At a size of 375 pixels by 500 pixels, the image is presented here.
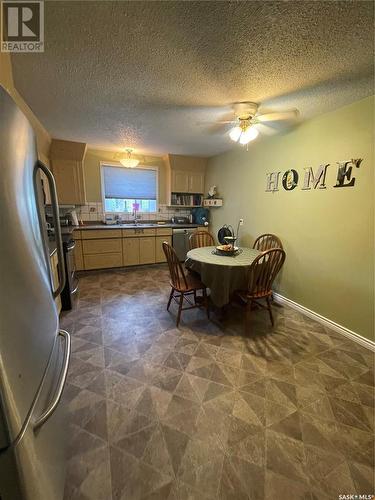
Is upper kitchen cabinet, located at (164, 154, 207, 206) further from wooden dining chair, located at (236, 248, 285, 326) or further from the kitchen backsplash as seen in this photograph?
wooden dining chair, located at (236, 248, 285, 326)

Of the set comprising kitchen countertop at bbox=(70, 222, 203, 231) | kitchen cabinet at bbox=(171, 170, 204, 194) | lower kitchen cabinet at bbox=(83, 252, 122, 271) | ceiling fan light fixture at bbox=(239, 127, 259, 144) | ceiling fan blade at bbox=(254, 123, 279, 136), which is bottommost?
lower kitchen cabinet at bbox=(83, 252, 122, 271)

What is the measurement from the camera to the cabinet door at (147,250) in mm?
4465

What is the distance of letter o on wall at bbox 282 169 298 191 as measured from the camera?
2.77m

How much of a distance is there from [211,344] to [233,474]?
3.50ft

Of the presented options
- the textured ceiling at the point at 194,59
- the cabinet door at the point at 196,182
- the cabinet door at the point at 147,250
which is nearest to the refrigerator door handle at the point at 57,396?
the textured ceiling at the point at 194,59

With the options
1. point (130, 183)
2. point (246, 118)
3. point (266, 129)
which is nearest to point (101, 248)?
point (130, 183)

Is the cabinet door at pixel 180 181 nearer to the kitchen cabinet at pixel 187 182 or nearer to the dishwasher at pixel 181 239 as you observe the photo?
the kitchen cabinet at pixel 187 182

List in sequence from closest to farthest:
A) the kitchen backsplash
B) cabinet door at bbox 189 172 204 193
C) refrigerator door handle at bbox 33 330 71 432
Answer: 1. refrigerator door handle at bbox 33 330 71 432
2. the kitchen backsplash
3. cabinet door at bbox 189 172 204 193

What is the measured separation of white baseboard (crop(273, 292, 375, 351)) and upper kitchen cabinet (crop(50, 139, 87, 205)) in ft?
12.8

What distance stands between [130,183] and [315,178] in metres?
3.60

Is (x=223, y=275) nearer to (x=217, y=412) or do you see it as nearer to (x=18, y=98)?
(x=217, y=412)

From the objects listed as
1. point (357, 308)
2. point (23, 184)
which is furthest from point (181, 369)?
point (357, 308)

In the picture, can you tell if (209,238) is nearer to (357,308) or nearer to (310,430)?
(357,308)

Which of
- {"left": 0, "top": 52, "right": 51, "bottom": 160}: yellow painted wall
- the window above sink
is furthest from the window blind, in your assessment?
{"left": 0, "top": 52, "right": 51, "bottom": 160}: yellow painted wall
